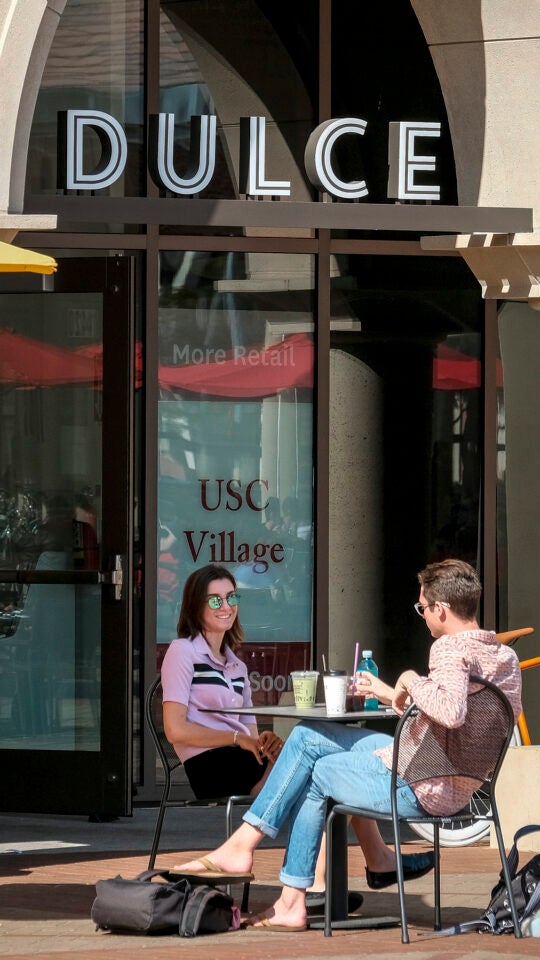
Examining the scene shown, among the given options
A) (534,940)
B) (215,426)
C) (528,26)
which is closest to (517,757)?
(534,940)

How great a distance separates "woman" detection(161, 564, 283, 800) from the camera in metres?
6.52

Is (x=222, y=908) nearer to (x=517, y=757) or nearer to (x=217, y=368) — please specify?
(x=517, y=757)

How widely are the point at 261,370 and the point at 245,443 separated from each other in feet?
1.44

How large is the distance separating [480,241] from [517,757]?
2530mm

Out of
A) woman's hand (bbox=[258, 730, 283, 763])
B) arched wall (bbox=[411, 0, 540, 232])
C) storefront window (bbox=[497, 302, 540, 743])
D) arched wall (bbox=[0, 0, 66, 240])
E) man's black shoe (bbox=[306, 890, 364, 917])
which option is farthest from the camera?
storefront window (bbox=[497, 302, 540, 743])

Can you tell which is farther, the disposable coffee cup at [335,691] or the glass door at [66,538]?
the glass door at [66,538]

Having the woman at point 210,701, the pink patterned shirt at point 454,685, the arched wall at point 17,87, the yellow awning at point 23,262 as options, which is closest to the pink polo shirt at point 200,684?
the woman at point 210,701

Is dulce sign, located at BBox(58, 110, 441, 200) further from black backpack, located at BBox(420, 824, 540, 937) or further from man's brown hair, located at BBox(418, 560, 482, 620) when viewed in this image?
black backpack, located at BBox(420, 824, 540, 937)

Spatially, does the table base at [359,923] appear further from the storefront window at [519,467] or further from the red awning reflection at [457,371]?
the red awning reflection at [457,371]

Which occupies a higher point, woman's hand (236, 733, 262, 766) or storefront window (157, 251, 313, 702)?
storefront window (157, 251, 313, 702)

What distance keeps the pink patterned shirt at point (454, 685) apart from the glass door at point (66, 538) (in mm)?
2817

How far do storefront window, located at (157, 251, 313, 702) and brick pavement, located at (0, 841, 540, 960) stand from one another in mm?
2146

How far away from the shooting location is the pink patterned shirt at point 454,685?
18.0 feet

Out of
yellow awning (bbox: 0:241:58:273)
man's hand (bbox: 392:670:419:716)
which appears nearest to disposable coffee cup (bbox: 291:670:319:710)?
man's hand (bbox: 392:670:419:716)
